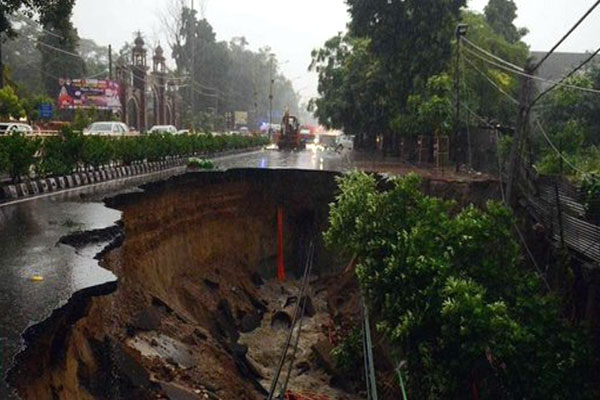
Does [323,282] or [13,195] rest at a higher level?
[13,195]

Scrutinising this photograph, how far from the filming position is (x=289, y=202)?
22.0 m

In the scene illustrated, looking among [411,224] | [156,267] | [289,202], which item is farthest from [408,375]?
[289,202]

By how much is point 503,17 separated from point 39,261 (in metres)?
39.2

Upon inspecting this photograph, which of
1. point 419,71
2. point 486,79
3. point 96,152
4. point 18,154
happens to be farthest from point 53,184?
point 486,79

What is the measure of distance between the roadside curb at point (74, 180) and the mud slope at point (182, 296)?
8.72ft

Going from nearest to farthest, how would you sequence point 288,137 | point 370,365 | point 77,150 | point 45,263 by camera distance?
point 370,365 → point 45,263 → point 77,150 → point 288,137

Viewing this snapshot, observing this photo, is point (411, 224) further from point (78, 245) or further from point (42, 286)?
point (42, 286)

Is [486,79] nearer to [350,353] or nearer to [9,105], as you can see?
[350,353]

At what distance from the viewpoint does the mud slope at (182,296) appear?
6129mm

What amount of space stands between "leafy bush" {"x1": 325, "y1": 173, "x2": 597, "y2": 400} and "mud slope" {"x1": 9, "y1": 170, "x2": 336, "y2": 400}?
3248mm

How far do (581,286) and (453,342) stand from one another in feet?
10.4

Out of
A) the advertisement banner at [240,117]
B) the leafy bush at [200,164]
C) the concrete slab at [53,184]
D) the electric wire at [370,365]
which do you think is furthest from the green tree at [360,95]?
the advertisement banner at [240,117]

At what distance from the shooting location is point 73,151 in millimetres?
16875

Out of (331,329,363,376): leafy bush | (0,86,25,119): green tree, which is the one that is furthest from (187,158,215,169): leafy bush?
(0,86,25,119): green tree
